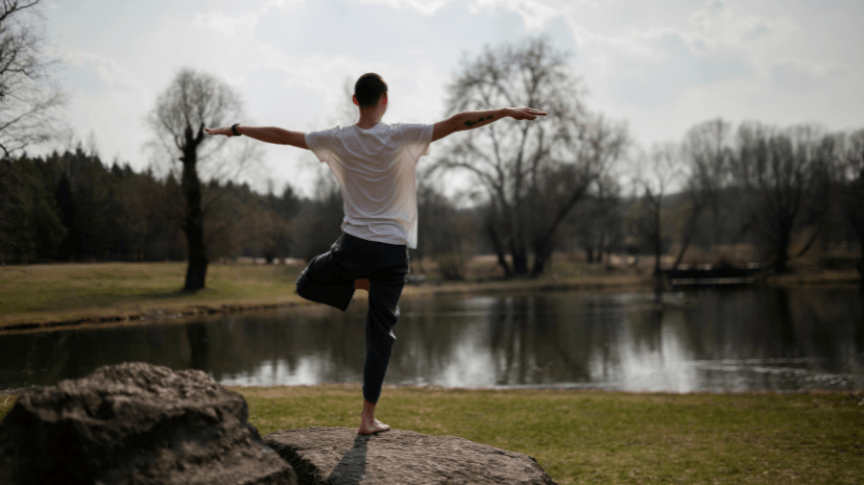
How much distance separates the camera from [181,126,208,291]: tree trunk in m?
26.2

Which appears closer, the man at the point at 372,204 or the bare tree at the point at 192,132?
the man at the point at 372,204

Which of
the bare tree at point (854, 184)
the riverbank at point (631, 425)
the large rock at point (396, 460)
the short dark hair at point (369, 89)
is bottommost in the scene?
the riverbank at point (631, 425)

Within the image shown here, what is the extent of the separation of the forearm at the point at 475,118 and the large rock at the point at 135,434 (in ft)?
6.12

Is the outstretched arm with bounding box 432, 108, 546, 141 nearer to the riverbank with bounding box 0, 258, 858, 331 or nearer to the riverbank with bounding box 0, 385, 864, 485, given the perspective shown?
the riverbank with bounding box 0, 385, 864, 485

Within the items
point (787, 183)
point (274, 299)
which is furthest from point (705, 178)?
point (274, 299)

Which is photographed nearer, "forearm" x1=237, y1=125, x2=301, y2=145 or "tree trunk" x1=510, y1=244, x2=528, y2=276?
"forearm" x1=237, y1=125, x2=301, y2=145

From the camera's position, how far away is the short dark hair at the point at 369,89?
3.20 m

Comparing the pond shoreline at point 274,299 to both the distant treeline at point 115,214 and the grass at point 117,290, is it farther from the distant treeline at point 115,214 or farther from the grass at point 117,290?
the distant treeline at point 115,214

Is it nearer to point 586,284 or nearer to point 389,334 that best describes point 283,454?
point 389,334

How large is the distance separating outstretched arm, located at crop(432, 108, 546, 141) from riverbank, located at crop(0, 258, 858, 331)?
387 inches

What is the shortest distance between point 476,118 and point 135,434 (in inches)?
88.7

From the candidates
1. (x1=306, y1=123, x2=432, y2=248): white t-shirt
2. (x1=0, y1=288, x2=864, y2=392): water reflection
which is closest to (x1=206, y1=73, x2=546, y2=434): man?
(x1=306, y1=123, x2=432, y2=248): white t-shirt

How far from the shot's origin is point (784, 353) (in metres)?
13.9

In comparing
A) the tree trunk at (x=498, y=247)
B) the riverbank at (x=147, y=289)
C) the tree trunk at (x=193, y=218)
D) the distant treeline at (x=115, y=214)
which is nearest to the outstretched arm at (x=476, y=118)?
the distant treeline at (x=115, y=214)
